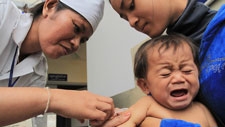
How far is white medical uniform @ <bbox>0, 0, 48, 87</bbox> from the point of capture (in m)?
1.12

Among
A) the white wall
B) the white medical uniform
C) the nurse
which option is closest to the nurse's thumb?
the nurse

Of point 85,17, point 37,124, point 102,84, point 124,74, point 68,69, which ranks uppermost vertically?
point 85,17

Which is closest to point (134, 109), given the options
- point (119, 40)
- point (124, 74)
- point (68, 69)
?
point (124, 74)

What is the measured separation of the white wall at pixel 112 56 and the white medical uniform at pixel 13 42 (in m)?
0.84

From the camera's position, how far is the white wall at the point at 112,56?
2.10 metres

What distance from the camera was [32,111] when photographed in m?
0.71

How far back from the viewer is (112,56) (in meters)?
2.37

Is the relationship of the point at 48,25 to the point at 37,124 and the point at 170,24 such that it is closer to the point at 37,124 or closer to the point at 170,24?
the point at 170,24

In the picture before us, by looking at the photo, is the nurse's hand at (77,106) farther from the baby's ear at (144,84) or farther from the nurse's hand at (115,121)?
the baby's ear at (144,84)

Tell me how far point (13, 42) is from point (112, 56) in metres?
1.26

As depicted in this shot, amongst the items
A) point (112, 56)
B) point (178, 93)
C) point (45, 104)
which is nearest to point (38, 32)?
point (45, 104)

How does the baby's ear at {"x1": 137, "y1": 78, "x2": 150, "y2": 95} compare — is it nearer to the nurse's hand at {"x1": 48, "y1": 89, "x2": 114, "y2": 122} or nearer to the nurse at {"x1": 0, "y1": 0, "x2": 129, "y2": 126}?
the nurse's hand at {"x1": 48, "y1": 89, "x2": 114, "y2": 122}

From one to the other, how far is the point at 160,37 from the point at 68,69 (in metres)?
3.52

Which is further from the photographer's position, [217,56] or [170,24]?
[170,24]
